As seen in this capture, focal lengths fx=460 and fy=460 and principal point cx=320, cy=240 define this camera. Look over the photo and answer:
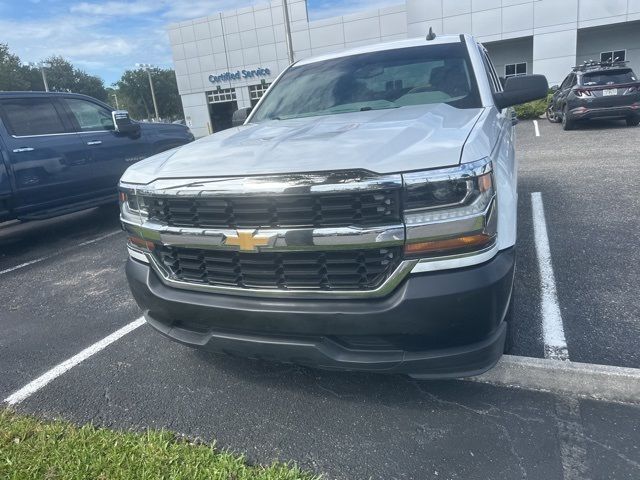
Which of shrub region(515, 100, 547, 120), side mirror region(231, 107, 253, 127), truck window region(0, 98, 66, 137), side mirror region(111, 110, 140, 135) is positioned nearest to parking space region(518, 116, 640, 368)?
side mirror region(231, 107, 253, 127)

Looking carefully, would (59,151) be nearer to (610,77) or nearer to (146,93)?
(610,77)

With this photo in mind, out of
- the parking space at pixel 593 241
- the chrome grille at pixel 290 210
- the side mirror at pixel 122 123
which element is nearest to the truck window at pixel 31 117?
the side mirror at pixel 122 123

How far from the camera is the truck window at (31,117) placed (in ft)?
19.0

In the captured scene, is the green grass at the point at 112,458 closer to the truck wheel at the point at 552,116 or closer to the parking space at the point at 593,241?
the parking space at the point at 593,241

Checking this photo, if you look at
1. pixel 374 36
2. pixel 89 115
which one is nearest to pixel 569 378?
pixel 89 115

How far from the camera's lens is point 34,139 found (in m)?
5.86

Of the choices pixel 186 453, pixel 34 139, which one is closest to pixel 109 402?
pixel 186 453

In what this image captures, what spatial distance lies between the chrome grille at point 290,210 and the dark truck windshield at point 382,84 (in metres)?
1.56

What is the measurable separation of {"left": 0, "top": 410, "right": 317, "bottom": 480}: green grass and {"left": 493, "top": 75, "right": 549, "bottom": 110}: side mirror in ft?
8.92

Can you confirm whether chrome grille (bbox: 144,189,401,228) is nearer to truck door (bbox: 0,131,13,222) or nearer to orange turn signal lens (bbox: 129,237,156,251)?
orange turn signal lens (bbox: 129,237,156,251)

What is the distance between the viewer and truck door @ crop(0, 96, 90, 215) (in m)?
5.68

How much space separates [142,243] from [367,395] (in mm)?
1495

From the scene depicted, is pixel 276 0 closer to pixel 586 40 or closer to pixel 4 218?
pixel 586 40

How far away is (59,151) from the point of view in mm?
6090
